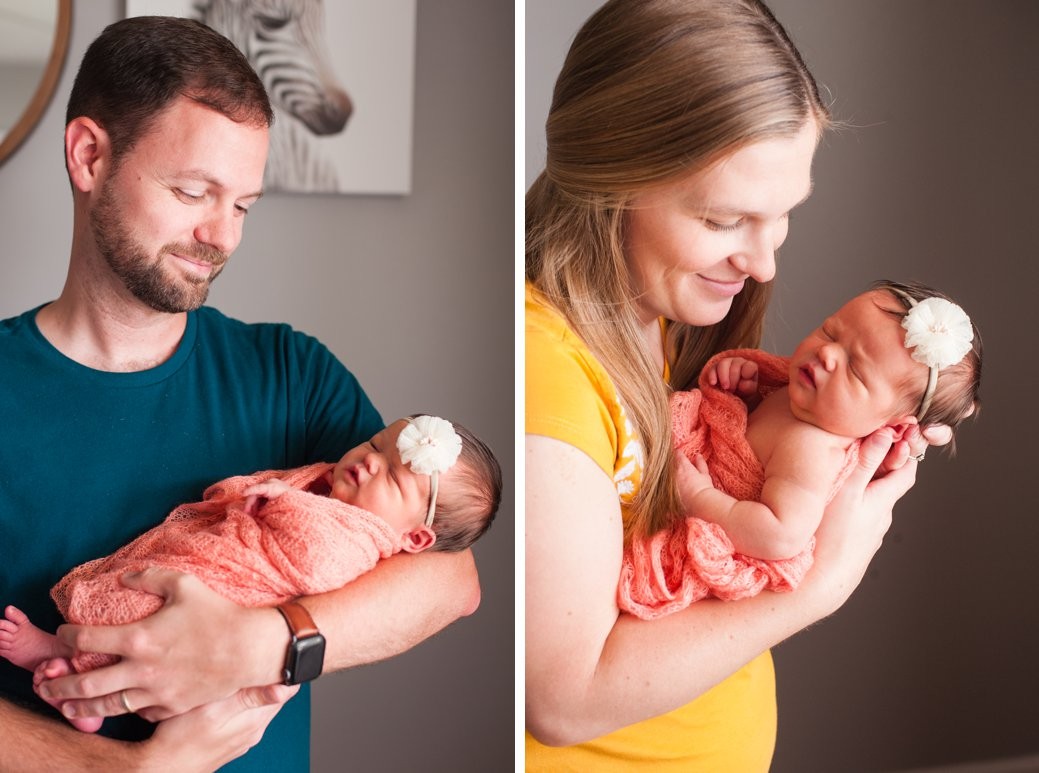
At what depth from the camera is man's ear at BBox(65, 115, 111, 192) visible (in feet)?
4.30

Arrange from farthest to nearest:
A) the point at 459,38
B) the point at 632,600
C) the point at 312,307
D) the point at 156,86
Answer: the point at 459,38 → the point at 312,307 → the point at 632,600 → the point at 156,86

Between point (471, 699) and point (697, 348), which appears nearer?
point (697, 348)

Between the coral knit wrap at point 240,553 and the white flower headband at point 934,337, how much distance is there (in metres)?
0.77

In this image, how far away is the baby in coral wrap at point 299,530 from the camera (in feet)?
4.19

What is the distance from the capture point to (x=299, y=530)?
1355 millimetres

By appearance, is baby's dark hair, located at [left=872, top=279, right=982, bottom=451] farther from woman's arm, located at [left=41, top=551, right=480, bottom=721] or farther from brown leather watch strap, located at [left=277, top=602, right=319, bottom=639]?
brown leather watch strap, located at [left=277, top=602, right=319, bottom=639]

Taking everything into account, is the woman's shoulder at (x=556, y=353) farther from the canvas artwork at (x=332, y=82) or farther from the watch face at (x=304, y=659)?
the watch face at (x=304, y=659)

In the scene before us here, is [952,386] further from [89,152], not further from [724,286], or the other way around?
[89,152]

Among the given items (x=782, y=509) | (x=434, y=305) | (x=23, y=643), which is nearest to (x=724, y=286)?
Answer: (x=782, y=509)

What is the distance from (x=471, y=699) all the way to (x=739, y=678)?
0.46 metres

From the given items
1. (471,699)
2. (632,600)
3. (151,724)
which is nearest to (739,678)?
(632,600)

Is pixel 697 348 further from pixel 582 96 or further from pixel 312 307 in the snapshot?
pixel 312 307

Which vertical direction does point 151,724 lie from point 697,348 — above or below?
below

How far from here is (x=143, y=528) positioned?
134 cm
